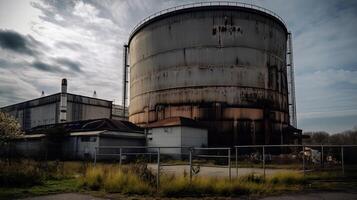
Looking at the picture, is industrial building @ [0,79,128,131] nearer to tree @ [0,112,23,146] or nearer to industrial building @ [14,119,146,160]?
industrial building @ [14,119,146,160]

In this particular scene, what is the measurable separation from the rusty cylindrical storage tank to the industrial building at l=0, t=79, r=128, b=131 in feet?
62.2

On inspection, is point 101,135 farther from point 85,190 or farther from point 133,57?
point 85,190

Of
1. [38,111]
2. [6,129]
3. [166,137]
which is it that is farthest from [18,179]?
[38,111]

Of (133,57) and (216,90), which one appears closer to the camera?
(216,90)

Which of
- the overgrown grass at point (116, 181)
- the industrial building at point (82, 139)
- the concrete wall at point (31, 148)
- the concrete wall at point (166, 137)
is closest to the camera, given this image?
the overgrown grass at point (116, 181)

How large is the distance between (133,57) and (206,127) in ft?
59.2

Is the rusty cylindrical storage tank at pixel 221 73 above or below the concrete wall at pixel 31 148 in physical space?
above

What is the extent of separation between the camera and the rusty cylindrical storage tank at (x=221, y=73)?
37.1 m

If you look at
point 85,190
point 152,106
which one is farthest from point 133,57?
point 85,190

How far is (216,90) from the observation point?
1467 inches

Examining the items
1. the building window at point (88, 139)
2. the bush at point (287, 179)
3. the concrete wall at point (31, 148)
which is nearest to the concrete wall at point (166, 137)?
the building window at point (88, 139)

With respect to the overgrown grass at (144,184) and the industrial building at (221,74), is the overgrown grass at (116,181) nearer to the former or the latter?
the overgrown grass at (144,184)

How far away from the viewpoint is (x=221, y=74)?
3741 centimetres

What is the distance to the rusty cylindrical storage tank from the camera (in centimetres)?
3709
